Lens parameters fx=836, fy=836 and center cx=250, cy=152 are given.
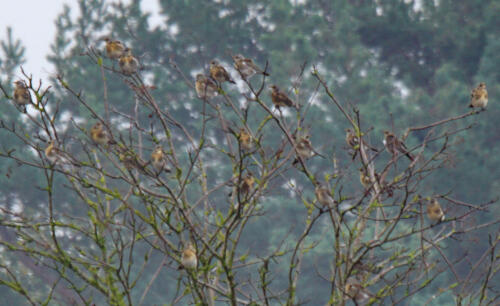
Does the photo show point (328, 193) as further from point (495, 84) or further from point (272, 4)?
point (272, 4)

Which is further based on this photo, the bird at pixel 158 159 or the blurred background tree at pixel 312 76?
the blurred background tree at pixel 312 76

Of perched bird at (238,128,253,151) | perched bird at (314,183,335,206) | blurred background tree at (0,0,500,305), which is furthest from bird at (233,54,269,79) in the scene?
blurred background tree at (0,0,500,305)

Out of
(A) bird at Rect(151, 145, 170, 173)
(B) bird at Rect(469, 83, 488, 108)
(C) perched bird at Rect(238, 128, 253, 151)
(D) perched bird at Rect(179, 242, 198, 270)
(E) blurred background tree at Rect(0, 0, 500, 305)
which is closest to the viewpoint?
(D) perched bird at Rect(179, 242, 198, 270)

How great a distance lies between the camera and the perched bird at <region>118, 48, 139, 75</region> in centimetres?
492

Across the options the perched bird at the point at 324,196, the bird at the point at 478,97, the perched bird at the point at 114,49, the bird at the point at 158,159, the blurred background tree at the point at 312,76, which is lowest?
the perched bird at the point at 324,196

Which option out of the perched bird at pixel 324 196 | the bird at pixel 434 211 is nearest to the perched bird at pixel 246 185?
the perched bird at pixel 324 196

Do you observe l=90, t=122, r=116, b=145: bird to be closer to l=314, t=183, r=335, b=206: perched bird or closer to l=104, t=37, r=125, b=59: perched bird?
l=104, t=37, r=125, b=59: perched bird

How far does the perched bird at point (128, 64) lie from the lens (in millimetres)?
4922

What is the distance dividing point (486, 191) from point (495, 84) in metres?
2.38

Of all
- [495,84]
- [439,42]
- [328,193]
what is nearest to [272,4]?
[439,42]

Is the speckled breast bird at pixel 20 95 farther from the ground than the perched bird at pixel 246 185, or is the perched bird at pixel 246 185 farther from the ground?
the speckled breast bird at pixel 20 95

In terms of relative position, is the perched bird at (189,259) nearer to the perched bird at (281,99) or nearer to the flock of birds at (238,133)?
the flock of birds at (238,133)

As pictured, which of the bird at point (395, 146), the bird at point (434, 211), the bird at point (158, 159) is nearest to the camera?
the bird at point (395, 146)

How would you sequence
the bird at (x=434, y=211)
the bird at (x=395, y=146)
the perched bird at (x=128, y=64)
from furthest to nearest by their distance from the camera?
the bird at (x=434, y=211), the perched bird at (x=128, y=64), the bird at (x=395, y=146)
